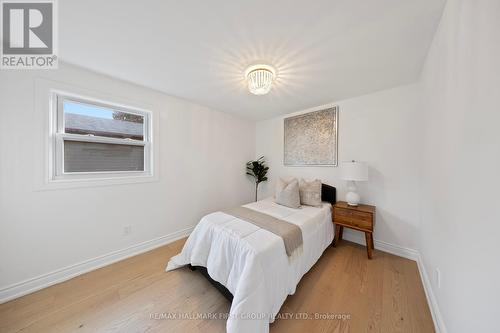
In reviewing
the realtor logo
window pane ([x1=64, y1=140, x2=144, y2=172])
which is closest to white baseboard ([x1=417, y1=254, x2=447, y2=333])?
window pane ([x1=64, y1=140, x2=144, y2=172])

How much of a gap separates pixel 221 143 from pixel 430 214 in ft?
10.0

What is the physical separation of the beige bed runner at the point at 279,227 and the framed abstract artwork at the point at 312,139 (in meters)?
1.57

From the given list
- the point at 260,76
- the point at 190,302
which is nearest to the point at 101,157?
the point at 190,302

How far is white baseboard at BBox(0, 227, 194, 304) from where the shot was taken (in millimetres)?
1533

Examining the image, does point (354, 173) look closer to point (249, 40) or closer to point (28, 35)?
point (249, 40)

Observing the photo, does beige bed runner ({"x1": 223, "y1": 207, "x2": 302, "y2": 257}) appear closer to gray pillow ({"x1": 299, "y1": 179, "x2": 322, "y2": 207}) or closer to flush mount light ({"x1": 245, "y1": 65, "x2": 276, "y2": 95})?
gray pillow ({"x1": 299, "y1": 179, "x2": 322, "y2": 207})

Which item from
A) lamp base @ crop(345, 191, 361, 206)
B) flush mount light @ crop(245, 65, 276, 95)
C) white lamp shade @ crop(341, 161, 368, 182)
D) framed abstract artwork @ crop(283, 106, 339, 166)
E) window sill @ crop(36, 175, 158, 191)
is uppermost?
flush mount light @ crop(245, 65, 276, 95)

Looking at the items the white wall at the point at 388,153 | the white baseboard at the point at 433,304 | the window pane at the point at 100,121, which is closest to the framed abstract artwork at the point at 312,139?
the white wall at the point at 388,153

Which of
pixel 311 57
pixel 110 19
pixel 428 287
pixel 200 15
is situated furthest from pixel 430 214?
pixel 110 19

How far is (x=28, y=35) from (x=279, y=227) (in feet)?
9.48

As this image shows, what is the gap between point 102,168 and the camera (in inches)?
83.0

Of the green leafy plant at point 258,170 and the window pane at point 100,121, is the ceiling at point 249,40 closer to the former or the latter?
the window pane at point 100,121

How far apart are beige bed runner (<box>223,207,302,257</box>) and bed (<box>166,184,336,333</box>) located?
6 cm

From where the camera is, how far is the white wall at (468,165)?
2.21 ft
